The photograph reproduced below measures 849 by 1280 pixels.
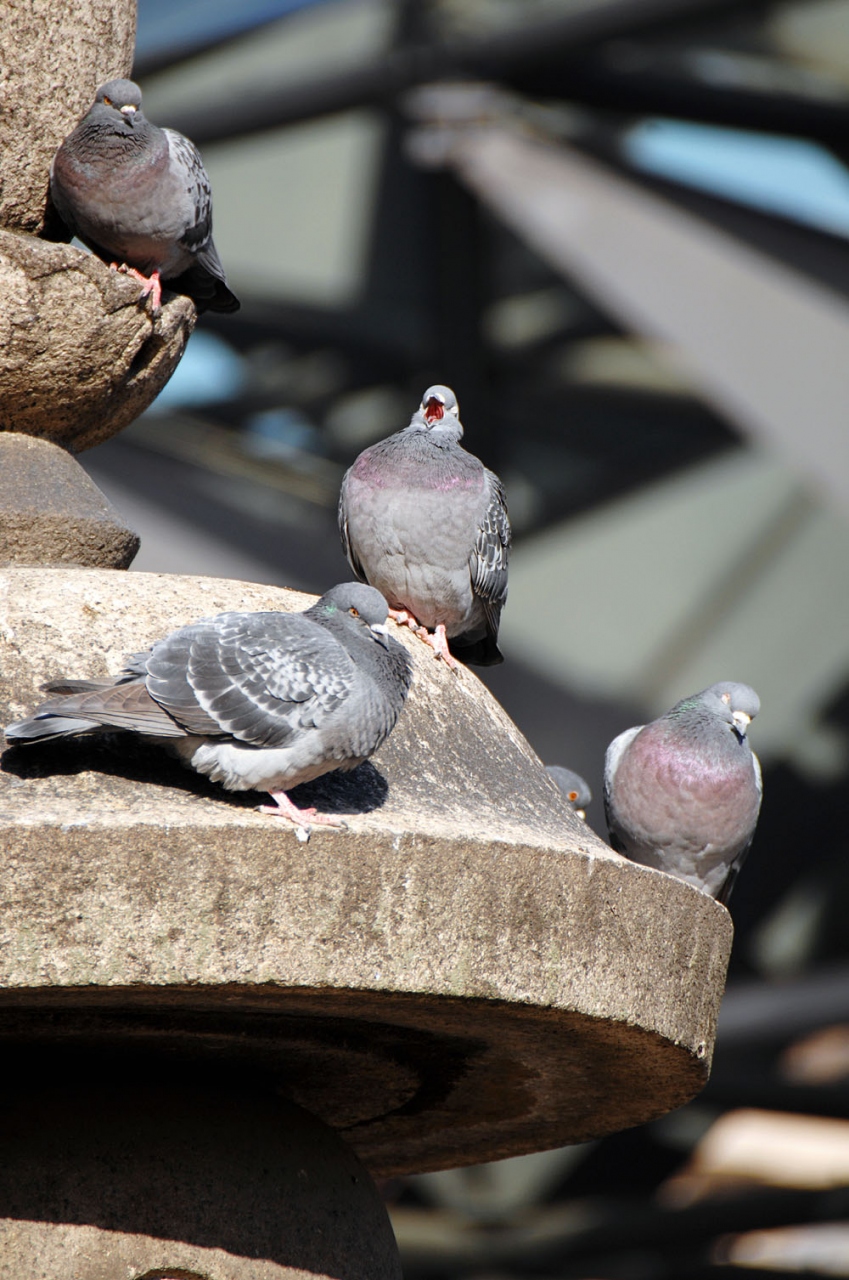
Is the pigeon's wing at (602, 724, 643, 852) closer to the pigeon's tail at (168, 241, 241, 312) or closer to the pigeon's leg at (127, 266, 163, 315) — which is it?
the pigeon's tail at (168, 241, 241, 312)

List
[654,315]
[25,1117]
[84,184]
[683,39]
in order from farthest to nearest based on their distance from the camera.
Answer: [683,39] → [654,315] → [84,184] → [25,1117]

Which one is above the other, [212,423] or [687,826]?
[687,826]

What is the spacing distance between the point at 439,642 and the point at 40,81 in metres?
2.02

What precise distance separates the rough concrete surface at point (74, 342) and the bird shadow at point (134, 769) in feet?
4.65

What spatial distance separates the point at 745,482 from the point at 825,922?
13.7 feet

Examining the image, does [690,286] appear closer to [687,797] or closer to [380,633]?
[687,797]

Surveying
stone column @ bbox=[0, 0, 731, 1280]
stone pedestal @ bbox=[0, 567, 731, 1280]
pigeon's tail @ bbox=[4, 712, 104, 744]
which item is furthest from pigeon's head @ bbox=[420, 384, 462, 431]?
pigeon's tail @ bbox=[4, 712, 104, 744]

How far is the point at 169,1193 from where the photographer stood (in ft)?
12.4

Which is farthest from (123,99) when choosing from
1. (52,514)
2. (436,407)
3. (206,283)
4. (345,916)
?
(345,916)

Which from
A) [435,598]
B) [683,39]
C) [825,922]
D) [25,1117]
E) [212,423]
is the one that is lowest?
[825,922]

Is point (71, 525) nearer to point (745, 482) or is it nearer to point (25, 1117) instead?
point (25, 1117)

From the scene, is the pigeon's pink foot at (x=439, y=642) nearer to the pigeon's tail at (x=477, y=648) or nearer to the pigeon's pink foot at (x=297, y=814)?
the pigeon's tail at (x=477, y=648)

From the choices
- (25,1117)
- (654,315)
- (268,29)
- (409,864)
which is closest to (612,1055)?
(409,864)

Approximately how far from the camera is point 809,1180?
60.5ft
